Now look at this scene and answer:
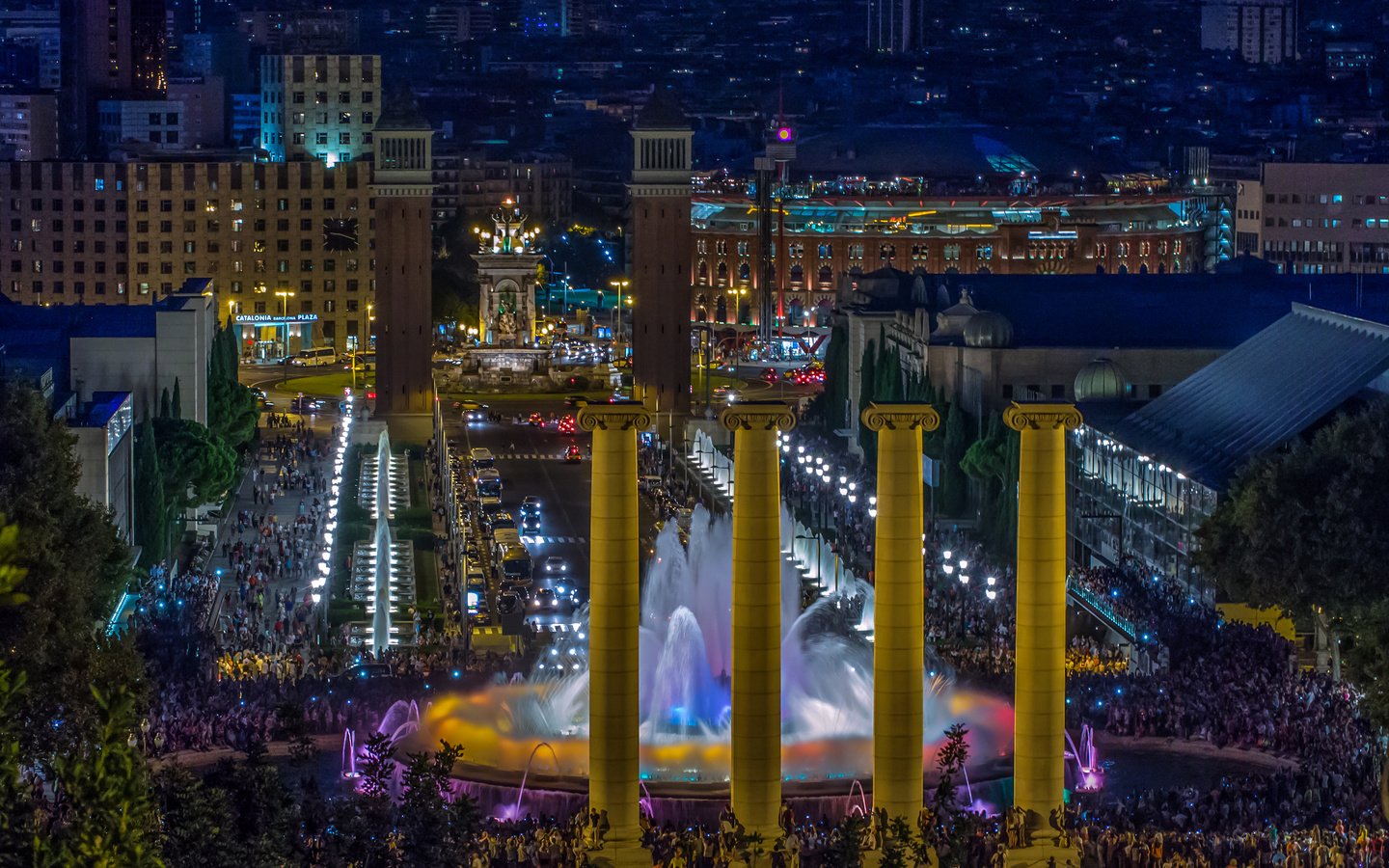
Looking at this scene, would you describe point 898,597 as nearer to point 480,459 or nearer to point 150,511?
point 150,511

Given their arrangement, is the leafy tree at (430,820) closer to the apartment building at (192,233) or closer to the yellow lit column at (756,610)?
the yellow lit column at (756,610)

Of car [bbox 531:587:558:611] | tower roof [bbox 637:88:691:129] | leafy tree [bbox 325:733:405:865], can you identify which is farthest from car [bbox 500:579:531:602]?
tower roof [bbox 637:88:691:129]

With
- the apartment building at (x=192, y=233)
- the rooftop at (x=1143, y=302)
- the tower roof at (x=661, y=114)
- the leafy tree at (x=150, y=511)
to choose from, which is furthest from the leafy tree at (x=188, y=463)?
the apartment building at (x=192, y=233)

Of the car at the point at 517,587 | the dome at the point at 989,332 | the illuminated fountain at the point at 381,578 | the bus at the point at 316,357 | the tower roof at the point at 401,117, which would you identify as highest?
the tower roof at the point at 401,117

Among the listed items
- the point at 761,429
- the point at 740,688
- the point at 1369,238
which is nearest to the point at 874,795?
the point at 740,688

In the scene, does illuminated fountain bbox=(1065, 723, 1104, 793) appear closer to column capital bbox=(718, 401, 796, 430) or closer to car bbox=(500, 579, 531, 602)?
column capital bbox=(718, 401, 796, 430)

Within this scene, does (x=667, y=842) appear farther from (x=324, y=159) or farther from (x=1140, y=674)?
(x=324, y=159)
